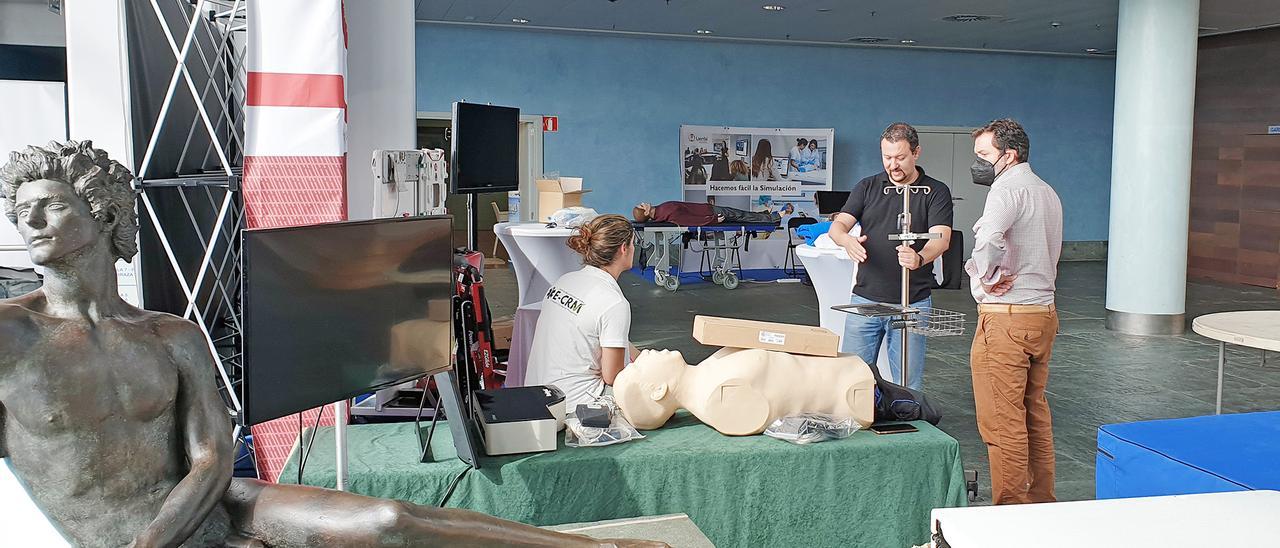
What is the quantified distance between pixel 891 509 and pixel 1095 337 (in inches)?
241

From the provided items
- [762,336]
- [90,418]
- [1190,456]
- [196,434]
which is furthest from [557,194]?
[90,418]

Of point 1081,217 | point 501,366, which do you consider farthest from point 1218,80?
point 501,366

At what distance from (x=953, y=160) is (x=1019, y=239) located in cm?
1138

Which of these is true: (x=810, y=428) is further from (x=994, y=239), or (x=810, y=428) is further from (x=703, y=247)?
(x=703, y=247)

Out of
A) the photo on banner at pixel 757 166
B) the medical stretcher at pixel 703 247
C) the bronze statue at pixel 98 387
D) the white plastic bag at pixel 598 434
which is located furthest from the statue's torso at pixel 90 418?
the photo on banner at pixel 757 166

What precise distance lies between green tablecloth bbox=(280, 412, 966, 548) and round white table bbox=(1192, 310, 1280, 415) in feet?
5.26

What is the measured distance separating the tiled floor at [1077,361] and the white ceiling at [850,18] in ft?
9.77

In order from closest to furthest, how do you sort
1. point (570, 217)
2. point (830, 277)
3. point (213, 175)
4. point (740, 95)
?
point (213, 175)
point (570, 217)
point (830, 277)
point (740, 95)

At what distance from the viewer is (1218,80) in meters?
12.8

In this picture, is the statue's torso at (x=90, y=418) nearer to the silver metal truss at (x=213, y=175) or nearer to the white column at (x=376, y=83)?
the silver metal truss at (x=213, y=175)

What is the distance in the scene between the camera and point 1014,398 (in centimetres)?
351

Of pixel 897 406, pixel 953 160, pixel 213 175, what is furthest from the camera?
pixel 953 160

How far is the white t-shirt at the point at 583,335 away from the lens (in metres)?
3.23

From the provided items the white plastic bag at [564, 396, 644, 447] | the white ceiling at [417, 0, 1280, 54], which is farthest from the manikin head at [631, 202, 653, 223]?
the white plastic bag at [564, 396, 644, 447]
